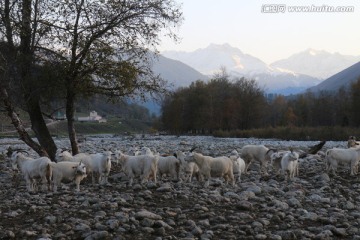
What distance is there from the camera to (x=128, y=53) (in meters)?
19.1

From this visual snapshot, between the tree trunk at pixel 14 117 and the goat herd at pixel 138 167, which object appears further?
the tree trunk at pixel 14 117

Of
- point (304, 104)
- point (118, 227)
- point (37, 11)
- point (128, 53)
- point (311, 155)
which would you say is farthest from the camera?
point (304, 104)

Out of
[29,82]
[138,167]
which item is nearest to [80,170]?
[138,167]

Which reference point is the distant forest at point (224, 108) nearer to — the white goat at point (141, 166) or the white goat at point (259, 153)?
the white goat at point (259, 153)

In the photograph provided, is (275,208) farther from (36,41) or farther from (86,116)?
(86,116)

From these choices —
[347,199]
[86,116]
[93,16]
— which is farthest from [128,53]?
[86,116]

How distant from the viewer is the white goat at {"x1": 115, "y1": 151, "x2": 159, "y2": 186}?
612 inches

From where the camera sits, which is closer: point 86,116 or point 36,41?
point 36,41

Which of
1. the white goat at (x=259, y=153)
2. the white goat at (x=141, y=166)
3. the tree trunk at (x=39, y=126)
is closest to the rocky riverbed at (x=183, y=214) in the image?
the white goat at (x=141, y=166)

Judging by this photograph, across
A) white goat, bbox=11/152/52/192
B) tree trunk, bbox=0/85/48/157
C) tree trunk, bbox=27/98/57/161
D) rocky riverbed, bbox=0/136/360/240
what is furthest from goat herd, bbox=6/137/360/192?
tree trunk, bbox=27/98/57/161

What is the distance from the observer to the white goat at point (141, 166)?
612 inches

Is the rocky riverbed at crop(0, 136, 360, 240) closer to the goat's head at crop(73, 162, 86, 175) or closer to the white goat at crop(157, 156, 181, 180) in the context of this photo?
the goat's head at crop(73, 162, 86, 175)

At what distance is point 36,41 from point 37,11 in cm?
121

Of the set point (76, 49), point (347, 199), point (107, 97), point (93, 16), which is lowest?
point (347, 199)
